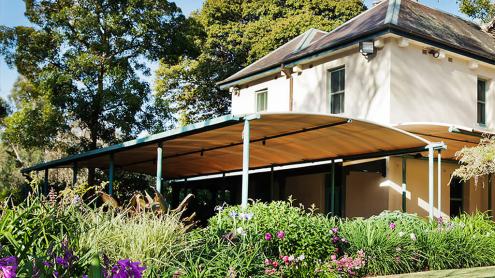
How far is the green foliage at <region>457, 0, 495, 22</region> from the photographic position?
71.7ft

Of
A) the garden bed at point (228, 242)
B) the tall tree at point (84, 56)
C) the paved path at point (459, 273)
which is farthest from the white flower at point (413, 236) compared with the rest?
the tall tree at point (84, 56)

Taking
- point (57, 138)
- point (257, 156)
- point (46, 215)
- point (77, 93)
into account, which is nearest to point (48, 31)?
point (77, 93)

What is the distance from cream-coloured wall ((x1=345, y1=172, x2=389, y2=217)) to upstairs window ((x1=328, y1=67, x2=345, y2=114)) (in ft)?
6.59

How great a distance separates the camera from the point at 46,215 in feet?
16.3

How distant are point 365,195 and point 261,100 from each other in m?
5.69

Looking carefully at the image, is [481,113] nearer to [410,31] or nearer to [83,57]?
[410,31]

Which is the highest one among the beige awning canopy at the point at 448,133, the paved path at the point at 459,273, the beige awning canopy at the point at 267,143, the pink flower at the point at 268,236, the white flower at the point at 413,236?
the beige awning canopy at the point at 448,133

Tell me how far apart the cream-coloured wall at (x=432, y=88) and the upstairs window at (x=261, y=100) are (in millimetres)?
5523

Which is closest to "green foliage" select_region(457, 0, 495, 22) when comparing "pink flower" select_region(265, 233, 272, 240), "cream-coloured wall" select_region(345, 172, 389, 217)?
"cream-coloured wall" select_region(345, 172, 389, 217)

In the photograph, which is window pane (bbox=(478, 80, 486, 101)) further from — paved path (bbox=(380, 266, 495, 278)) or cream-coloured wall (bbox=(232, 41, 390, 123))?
paved path (bbox=(380, 266, 495, 278))

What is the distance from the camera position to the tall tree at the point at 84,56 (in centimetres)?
2003

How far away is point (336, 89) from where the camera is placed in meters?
16.6

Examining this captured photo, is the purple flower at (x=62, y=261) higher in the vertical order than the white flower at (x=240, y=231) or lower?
higher

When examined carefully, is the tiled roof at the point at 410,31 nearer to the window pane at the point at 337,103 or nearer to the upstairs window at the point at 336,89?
the upstairs window at the point at 336,89
